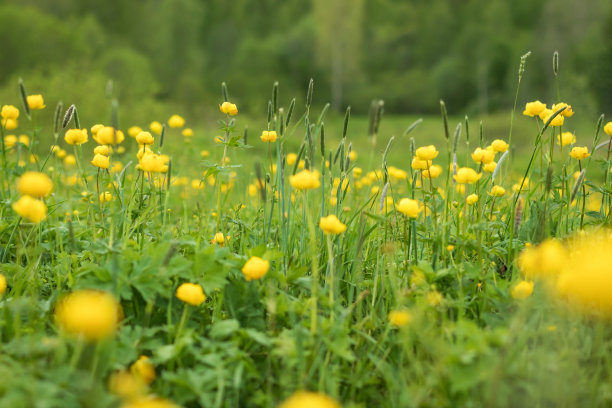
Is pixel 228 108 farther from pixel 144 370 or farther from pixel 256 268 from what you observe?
pixel 144 370

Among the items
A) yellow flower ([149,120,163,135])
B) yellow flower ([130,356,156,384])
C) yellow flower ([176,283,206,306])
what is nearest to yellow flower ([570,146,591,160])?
yellow flower ([176,283,206,306])

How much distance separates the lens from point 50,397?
108 centimetres

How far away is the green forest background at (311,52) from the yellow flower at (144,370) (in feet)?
39.3

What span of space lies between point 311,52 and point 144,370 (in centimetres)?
4158

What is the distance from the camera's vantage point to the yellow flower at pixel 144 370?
1281 mm

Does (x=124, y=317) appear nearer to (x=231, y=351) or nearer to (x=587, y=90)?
(x=231, y=351)

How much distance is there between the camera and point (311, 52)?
134 ft

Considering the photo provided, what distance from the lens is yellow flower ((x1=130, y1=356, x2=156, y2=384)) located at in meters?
1.28

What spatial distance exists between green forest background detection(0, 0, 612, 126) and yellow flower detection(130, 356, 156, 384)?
1199cm

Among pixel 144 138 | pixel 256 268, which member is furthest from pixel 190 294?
pixel 144 138

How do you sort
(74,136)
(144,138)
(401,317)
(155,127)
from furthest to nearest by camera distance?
(155,127) → (144,138) → (74,136) → (401,317)

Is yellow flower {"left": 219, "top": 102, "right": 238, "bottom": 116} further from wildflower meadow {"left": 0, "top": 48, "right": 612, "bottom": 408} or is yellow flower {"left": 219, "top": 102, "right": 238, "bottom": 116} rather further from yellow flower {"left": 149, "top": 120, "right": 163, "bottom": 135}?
yellow flower {"left": 149, "top": 120, "right": 163, "bottom": 135}

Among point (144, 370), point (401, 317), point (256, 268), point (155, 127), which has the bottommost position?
point (144, 370)

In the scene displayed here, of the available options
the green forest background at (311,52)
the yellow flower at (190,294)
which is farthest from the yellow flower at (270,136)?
the green forest background at (311,52)
